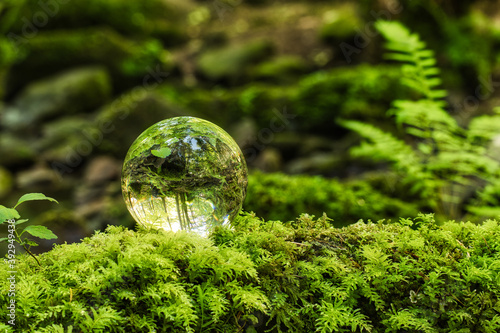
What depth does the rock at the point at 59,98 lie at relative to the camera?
10195 mm

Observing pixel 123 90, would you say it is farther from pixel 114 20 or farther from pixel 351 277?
pixel 351 277

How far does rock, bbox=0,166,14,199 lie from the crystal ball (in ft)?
22.7

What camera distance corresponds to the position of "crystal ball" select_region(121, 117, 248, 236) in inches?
77.4

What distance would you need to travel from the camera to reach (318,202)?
13.7ft

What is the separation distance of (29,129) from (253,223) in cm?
955

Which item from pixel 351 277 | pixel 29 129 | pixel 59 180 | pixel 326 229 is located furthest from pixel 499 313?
pixel 29 129

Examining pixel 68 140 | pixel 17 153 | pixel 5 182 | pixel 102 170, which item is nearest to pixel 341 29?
pixel 102 170

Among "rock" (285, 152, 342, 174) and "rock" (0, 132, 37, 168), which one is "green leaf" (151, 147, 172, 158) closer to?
"rock" (285, 152, 342, 174)

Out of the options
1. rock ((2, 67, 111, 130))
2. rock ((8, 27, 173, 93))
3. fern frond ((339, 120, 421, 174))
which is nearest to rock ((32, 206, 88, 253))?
fern frond ((339, 120, 421, 174))

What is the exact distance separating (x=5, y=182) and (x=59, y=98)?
2998 millimetres

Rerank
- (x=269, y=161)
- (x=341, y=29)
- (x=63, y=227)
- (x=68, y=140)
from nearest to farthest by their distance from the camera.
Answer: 1. (x=63, y=227)
2. (x=269, y=161)
3. (x=68, y=140)
4. (x=341, y=29)

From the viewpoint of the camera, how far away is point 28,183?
26.5 feet

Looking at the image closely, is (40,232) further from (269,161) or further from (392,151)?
(269,161)

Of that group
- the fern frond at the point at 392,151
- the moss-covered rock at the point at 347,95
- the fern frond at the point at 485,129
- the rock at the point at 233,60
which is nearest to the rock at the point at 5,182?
the rock at the point at 233,60
